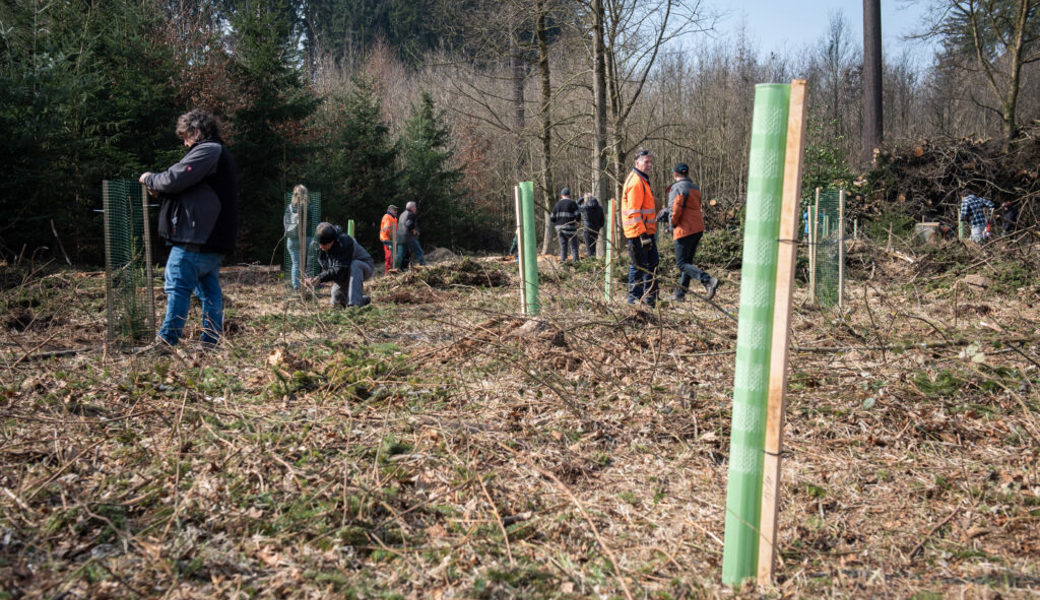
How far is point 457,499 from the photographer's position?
2.91 meters

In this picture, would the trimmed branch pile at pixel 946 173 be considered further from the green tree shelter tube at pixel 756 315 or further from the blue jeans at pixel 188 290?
the green tree shelter tube at pixel 756 315

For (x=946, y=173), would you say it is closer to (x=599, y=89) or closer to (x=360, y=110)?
(x=599, y=89)

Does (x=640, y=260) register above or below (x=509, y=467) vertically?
above

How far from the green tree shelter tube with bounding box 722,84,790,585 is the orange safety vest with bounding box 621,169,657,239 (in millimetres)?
5470

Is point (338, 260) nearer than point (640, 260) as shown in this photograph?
No

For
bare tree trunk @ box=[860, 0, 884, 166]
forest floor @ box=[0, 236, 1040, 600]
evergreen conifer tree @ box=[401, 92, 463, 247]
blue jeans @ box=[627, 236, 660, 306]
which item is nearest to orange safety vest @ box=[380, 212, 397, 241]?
evergreen conifer tree @ box=[401, 92, 463, 247]

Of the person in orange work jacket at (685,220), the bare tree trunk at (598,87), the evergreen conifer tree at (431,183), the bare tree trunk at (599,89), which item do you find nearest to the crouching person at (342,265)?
the person in orange work jacket at (685,220)

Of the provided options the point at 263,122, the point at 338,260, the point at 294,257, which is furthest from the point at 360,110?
the point at 338,260

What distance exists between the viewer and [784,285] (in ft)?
6.99

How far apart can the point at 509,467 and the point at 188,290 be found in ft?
10.3

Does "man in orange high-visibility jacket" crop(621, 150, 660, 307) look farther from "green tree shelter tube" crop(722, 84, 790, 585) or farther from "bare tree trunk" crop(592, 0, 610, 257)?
"bare tree trunk" crop(592, 0, 610, 257)

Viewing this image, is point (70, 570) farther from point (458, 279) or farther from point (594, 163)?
point (594, 163)

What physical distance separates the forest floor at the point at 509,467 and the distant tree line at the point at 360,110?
30.6ft

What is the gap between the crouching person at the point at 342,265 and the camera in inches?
322
